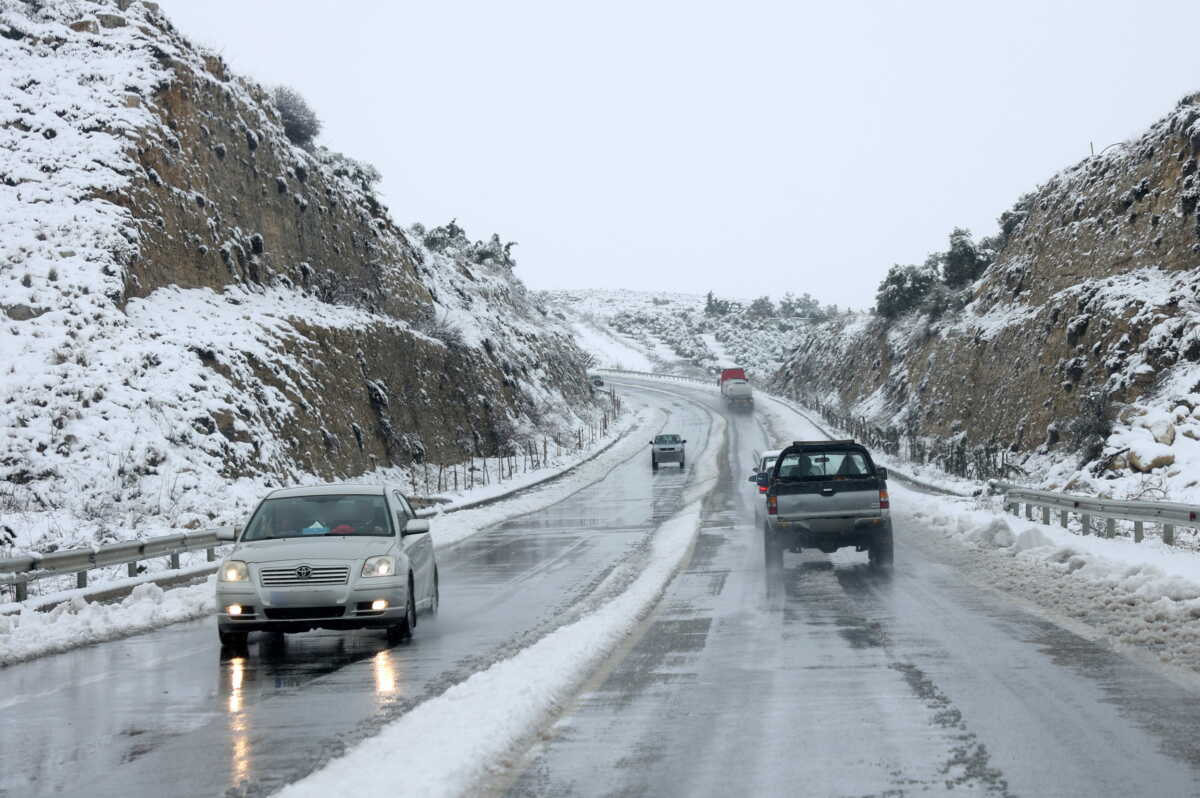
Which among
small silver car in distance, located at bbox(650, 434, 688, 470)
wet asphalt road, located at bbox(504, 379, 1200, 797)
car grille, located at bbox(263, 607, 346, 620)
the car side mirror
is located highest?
small silver car in distance, located at bbox(650, 434, 688, 470)

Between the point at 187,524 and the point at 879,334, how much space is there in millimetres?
60341

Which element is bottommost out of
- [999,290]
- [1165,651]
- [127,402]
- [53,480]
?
[1165,651]

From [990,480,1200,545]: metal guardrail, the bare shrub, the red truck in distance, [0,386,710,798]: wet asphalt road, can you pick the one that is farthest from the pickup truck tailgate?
the red truck in distance

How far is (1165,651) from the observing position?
9891 millimetres

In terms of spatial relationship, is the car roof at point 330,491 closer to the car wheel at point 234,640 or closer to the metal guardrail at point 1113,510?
the car wheel at point 234,640

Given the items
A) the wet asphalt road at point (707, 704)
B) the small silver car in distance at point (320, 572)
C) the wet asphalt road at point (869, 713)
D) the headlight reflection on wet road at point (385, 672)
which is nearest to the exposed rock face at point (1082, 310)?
the wet asphalt road at point (707, 704)

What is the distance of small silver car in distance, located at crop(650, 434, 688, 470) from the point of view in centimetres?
5153

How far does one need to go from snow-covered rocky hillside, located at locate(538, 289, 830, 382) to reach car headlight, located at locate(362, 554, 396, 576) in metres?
113

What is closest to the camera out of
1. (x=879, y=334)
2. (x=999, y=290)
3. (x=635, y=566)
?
(x=635, y=566)

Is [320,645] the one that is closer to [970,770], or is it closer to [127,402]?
[970,770]

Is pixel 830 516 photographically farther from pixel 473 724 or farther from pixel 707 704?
pixel 473 724

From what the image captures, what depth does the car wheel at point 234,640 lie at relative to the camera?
1166 centimetres

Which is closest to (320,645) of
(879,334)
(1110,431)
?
(1110,431)

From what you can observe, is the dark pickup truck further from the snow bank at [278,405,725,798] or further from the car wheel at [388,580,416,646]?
the car wheel at [388,580,416,646]
